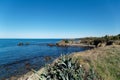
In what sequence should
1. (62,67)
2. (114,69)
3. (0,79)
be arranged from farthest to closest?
(0,79)
(114,69)
(62,67)

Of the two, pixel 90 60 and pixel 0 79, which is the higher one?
pixel 90 60

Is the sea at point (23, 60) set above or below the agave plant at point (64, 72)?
below

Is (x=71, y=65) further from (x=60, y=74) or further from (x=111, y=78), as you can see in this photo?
(x=111, y=78)

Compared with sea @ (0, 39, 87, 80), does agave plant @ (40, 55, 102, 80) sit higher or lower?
higher

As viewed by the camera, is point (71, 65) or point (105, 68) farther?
point (105, 68)

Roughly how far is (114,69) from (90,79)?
5.24 m

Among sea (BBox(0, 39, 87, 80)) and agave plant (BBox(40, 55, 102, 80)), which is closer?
agave plant (BBox(40, 55, 102, 80))

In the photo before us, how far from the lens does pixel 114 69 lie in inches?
506

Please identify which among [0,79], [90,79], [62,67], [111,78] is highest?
[62,67]

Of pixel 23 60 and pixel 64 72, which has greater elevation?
pixel 64 72

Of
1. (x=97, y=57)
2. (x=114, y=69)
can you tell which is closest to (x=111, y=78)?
(x=114, y=69)

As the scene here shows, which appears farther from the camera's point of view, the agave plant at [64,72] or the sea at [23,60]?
the sea at [23,60]

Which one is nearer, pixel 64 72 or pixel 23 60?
pixel 64 72

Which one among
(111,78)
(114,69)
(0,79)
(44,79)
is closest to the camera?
(44,79)
